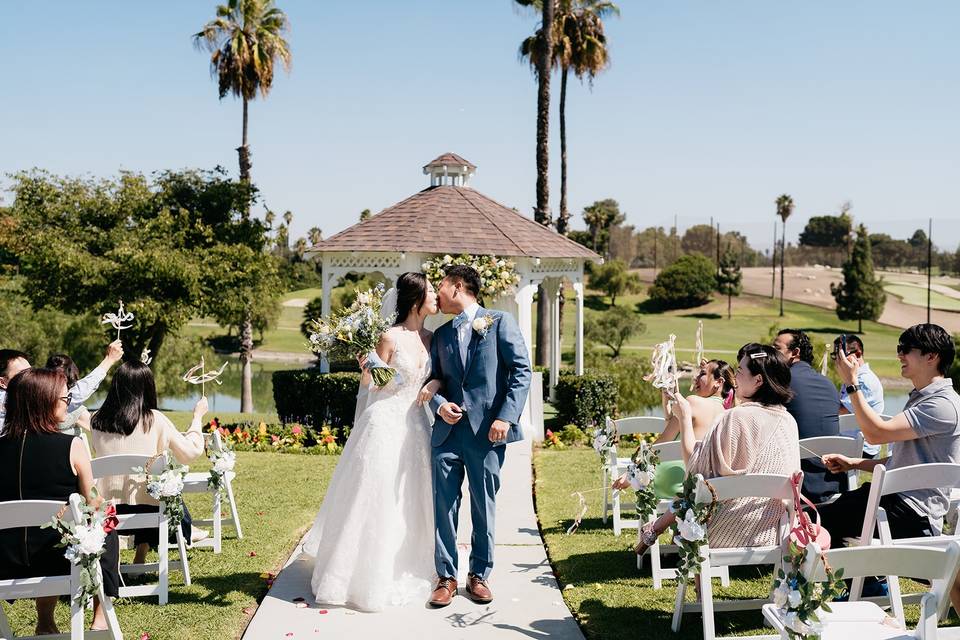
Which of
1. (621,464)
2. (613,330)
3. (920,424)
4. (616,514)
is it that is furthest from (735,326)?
(920,424)

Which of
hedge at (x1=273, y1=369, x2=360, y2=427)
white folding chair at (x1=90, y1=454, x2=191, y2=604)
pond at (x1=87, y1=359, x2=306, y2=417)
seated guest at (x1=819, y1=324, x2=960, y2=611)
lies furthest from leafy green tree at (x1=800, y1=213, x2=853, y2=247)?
white folding chair at (x1=90, y1=454, x2=191, y2=604)

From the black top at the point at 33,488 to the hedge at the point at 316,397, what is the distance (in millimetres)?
9400

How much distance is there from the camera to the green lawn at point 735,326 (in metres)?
53.9

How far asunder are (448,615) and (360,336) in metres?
2.00

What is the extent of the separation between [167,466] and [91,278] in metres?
16.8

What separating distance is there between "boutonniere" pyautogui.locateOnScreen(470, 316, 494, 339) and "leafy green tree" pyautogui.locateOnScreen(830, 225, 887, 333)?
59764mm

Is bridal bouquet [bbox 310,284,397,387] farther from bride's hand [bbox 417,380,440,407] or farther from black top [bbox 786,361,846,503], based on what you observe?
black top [bbox 786,361,846,503]

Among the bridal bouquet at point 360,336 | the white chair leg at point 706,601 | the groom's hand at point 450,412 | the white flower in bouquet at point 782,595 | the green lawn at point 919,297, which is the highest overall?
the bridal bouquet at point 360,336

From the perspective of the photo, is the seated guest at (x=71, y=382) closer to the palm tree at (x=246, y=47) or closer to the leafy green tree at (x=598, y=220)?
the palm tree at (x=246, y=47)

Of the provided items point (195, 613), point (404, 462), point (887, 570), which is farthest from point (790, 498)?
point (195, 613)

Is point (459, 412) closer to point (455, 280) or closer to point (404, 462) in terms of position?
point (404, 462)

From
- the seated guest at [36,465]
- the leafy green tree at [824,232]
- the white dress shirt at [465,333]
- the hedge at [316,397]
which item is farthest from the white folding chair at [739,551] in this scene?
the leafy green tree at [824,232]

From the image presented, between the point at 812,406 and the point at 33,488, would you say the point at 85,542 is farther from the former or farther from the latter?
the point at 812,406

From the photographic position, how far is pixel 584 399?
617 inches
